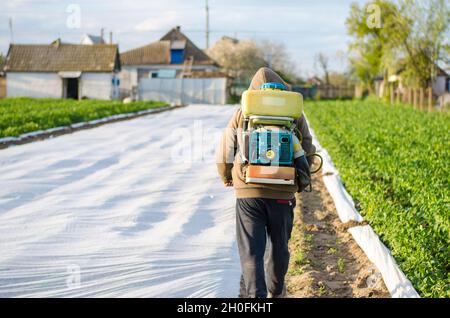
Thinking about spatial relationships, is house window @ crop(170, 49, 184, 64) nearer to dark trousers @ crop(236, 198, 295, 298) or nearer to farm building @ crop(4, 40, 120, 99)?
farm building @ crop(4, 40, 120, 99)

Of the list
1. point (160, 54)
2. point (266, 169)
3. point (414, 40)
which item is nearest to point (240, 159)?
point (266, 169)

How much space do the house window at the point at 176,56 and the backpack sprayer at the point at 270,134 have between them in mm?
50784

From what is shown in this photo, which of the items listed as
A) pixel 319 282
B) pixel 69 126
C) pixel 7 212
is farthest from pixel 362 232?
pixel 69 126

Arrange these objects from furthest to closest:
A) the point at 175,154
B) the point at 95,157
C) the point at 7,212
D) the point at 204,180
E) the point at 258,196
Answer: the point at 175,154 < the point at 95,157 < the point at 204,180 < the point at 7,212 < the point at 258,196

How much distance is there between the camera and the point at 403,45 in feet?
126

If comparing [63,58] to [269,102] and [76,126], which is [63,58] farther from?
[269,102]

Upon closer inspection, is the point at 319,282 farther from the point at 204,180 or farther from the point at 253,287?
the point at 204,180

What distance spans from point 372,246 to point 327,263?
45 cm

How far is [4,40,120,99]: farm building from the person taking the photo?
45.2 metres

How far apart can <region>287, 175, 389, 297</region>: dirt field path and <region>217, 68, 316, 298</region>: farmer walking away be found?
0.99m

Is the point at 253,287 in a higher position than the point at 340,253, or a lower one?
higher

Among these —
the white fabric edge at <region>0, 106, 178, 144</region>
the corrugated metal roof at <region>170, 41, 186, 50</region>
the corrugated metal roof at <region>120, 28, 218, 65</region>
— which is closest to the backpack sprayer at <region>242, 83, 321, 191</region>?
the white fabric edge at <region>0, 106, 178, 144</region>

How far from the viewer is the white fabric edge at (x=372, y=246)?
5.46 meters
